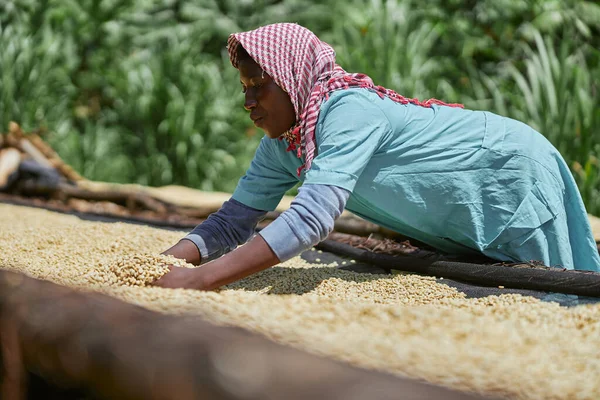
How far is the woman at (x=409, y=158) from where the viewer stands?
2.09 meters

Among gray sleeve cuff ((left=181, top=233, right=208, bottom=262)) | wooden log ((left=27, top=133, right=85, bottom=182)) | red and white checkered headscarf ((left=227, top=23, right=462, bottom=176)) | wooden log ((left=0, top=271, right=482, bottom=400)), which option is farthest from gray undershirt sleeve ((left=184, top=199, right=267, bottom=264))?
wooden log ((left=27, top=133, right=85, bottom=182))

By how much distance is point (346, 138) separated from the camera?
195 cm

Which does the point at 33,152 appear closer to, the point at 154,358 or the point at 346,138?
the point at 346,138

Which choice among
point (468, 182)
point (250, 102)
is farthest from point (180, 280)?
point (468, 182)

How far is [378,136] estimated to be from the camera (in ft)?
6.63

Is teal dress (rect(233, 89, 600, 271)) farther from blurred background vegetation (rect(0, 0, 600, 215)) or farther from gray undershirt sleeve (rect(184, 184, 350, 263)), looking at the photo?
blurred background vegetation (rect(0, 0, 600, 215))

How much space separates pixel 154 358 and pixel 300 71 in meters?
1.53

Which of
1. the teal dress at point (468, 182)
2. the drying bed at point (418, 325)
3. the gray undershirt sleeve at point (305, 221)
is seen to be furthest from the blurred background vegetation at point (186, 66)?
the gray undershirt sleeve at point (305, 221)

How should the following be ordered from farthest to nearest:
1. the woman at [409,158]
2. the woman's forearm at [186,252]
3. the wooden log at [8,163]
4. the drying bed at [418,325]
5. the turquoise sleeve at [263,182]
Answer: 1. the wooden log at [8,163]
2. the turquoise sleeve at [263,182]
3. the woman's forearm at [186,252]
4. the woman at [409,158]
5. the drying bed at [418,325]

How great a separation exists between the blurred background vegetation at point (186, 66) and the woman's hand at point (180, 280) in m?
4.90

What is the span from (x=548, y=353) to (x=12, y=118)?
7904 mm

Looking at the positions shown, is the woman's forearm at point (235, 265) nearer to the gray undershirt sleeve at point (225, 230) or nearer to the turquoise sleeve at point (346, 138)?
the turquoise sleeve at point (346, 138)

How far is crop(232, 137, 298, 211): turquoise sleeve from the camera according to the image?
8.16 feet

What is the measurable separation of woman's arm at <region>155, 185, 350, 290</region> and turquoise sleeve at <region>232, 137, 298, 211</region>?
0.61 metres
